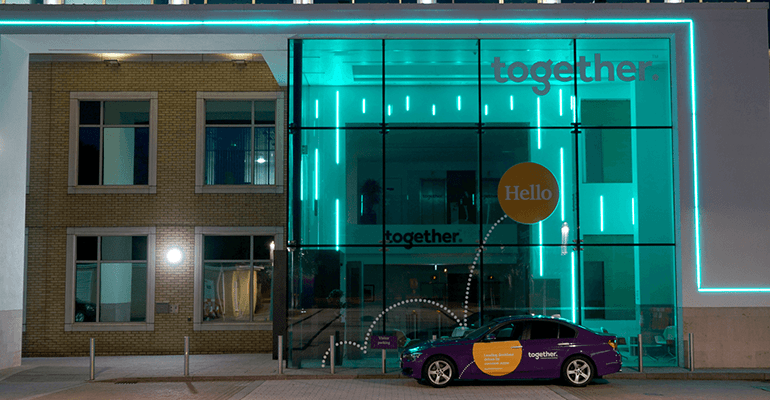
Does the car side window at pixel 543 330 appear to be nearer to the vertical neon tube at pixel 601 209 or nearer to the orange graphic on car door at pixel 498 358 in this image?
the orange graphic on car door at pixel 498 358

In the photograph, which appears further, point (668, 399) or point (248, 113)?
point (248, 113)

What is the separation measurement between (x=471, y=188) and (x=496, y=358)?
4.71m

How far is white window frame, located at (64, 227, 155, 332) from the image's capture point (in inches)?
731

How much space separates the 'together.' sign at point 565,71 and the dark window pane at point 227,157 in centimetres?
765

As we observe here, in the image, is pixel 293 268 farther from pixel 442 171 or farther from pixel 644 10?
pixel 644 10

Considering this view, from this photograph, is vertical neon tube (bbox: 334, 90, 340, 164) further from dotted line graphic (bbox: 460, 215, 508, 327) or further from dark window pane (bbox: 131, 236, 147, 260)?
dark window pane (bbox: 131, 236, 147, 260)

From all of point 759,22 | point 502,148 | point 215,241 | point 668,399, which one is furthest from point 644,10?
point 215,241

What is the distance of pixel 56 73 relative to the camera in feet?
62.4

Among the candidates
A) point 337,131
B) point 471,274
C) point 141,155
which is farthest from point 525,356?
point 141,155

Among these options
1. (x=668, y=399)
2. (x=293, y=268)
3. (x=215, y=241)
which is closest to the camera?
(x=668, y=399)

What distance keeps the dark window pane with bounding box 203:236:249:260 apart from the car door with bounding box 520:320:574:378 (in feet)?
30.7

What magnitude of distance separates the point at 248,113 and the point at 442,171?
260 inches

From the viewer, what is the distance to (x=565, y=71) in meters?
15.8

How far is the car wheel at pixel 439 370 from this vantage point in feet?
40.8
